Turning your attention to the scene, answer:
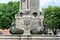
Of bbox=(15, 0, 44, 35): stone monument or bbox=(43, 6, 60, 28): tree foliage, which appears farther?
bbox=(43, 6, 60, 28): tree foliage

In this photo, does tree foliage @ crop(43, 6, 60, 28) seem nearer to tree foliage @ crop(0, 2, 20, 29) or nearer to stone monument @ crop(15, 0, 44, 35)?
tree foliage @ crop(0, 2, 20, 29)

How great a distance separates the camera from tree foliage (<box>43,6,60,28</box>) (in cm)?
5125

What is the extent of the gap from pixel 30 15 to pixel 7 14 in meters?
31.6

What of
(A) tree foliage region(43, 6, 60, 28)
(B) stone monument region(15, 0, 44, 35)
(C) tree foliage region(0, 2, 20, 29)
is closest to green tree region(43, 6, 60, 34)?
(A) tree foliage region(43, 6, 60, 28)

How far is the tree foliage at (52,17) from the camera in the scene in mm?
51250

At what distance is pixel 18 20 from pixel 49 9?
3695cm

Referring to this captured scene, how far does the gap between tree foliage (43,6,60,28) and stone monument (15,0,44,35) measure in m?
27.2

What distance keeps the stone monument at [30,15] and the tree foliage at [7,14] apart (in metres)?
26.7

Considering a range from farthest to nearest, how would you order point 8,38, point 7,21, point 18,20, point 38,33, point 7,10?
point 7,10
point 7,21
point 18,20
point 38,33
point 8,38

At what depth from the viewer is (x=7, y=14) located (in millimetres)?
52500

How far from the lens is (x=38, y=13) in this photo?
21797 mm

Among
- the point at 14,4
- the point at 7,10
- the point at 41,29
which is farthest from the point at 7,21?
the point at 41,29

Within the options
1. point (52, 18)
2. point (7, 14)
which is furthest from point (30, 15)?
point (52, 18)

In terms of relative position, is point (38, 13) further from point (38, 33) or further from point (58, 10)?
point (58, 10)
